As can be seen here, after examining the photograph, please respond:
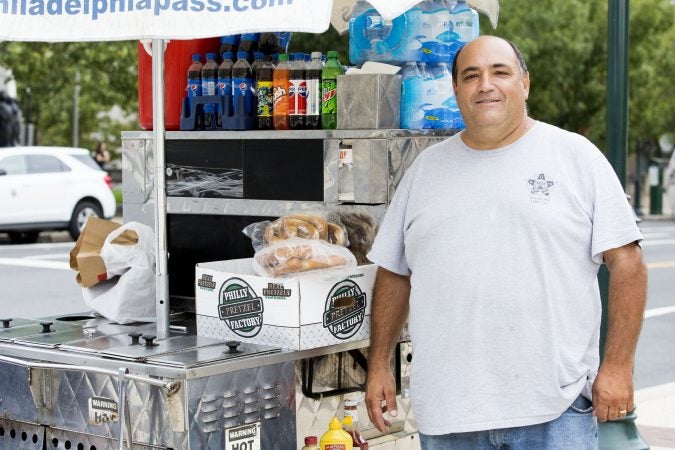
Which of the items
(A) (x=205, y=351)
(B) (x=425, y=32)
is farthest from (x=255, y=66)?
(A) (x=205, y=351)

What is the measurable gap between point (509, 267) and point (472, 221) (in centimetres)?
19

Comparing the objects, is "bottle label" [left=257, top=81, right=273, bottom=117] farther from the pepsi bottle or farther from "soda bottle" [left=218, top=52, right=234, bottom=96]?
the pepsi bottle

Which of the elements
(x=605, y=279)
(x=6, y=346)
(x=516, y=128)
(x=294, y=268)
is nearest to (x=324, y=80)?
(x=294, y=268)

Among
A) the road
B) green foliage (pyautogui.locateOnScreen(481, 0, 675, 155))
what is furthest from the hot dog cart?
green foliage (pyautogui.locateOnScreen(481, 0, 675, 155))

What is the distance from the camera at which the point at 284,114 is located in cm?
493

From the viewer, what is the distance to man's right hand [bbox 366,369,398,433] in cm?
400

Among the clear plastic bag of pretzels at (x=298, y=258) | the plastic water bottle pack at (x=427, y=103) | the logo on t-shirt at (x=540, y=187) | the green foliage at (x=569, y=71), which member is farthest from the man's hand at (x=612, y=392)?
the green foliage at (x=569, y=71)

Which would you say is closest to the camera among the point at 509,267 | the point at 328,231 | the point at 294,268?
the point at 509,267

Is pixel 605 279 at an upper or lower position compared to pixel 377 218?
lower

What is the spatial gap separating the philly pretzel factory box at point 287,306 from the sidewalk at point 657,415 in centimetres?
385

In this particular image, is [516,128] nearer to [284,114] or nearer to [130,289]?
[284,114]

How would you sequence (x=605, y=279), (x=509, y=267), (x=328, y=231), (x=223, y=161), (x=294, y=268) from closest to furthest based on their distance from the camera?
(x=509, y=267)
(x=294, y=268)
(x=328, y=231)
(x=223, y=161)
(x=605, y=279)

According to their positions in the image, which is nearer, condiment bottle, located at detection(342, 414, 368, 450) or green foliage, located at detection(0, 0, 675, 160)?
condiment bottle, located at detection(342, 414, 368, 450)

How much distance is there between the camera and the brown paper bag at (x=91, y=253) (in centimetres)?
499
